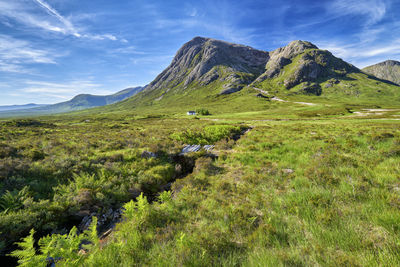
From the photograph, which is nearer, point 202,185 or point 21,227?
point 21,227

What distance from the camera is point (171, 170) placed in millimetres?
9352

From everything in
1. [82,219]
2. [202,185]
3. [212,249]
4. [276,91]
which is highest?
[276,91]

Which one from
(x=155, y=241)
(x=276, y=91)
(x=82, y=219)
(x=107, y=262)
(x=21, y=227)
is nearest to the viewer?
(x=107, y=262)

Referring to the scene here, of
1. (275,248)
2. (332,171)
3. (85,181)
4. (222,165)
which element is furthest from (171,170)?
(332,171)

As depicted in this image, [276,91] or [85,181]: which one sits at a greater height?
[276,91]

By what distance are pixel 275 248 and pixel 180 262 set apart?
1.89m

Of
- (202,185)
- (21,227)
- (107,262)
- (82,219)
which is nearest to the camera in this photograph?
(107,262)

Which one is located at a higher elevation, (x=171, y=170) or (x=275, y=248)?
(x=275, y=248)

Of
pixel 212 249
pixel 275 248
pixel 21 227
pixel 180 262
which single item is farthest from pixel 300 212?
pixel 21 227

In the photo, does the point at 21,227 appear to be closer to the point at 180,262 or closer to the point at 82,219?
the point at 82,219

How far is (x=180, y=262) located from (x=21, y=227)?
5737mm

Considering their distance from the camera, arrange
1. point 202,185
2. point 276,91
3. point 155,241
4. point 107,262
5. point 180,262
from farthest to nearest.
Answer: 1. point 276,91
2. point 202,185
3. point 155,241
4. point 107,262
5. point 180,262

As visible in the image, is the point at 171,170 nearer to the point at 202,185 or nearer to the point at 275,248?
the point at 202,185

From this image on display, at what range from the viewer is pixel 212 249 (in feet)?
10.4
